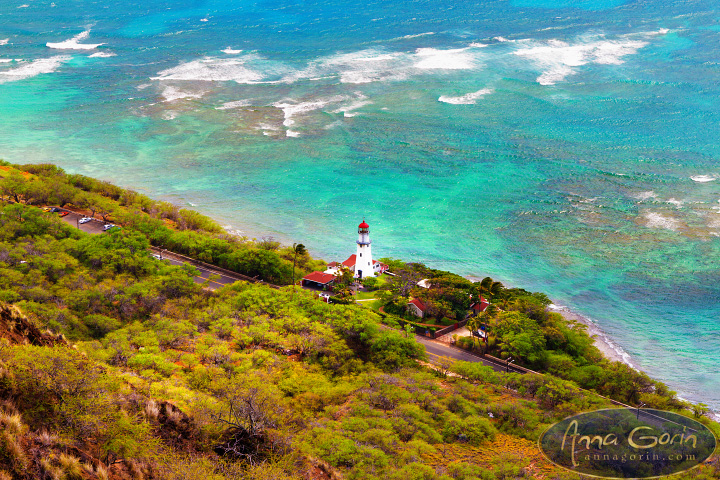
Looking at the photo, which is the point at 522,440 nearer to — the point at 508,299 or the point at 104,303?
the point at 508,299

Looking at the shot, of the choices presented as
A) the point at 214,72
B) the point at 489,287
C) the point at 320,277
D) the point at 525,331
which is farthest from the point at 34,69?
the point at 525,331

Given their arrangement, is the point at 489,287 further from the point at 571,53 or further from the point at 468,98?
the point at 571,53

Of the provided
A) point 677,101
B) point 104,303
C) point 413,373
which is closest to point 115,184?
point 104,303

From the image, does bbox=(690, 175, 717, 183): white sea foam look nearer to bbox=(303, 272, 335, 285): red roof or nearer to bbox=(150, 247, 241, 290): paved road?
bbox=(303, 272, 335, 285): red roof

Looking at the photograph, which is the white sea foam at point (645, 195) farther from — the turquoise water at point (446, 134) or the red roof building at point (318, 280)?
the red roof building at point (318, 280)

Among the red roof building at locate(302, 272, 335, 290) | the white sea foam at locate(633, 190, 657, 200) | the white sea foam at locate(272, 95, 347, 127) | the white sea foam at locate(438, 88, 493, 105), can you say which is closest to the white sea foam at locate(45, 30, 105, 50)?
the white sea foam at locate(272, 95, 347, 127)
